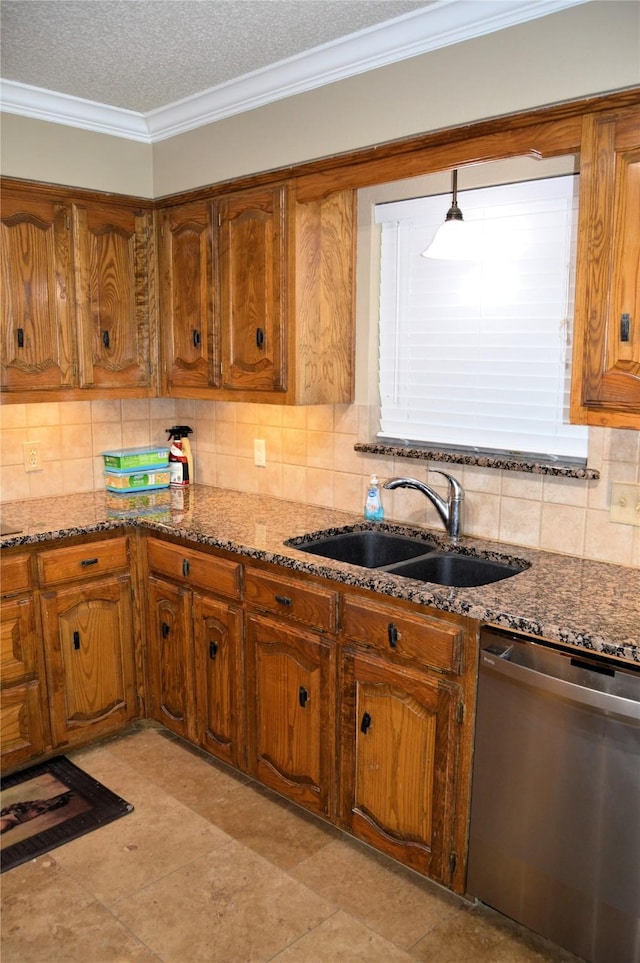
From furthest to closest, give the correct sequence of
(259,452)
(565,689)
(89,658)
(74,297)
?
(259,452) → (74,297) → (89,658) → (565,689)

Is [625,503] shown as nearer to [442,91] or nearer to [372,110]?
[442,91]

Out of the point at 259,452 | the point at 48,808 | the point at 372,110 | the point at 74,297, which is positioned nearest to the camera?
the point at 372,110

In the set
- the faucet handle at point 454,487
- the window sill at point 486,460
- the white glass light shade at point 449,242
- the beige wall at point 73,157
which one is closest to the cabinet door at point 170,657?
the window sill at point 486,460

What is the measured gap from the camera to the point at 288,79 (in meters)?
2.59

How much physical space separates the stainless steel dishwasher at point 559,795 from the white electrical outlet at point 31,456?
7.12ft

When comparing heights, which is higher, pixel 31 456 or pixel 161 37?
pixel 161 37

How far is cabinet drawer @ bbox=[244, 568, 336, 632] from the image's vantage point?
2346 mm

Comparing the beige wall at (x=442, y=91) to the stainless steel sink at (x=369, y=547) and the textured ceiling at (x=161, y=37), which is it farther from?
the stainless steel sink at (x=369, y=547)

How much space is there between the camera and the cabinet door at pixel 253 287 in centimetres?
278

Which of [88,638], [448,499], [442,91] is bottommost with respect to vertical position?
[88,638]

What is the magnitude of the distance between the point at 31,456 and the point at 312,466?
4.00ft

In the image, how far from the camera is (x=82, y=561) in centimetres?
290

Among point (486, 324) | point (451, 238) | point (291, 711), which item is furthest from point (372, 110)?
point (291, 711)

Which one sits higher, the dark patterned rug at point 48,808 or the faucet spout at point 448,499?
the faucet spout at point 448,499
